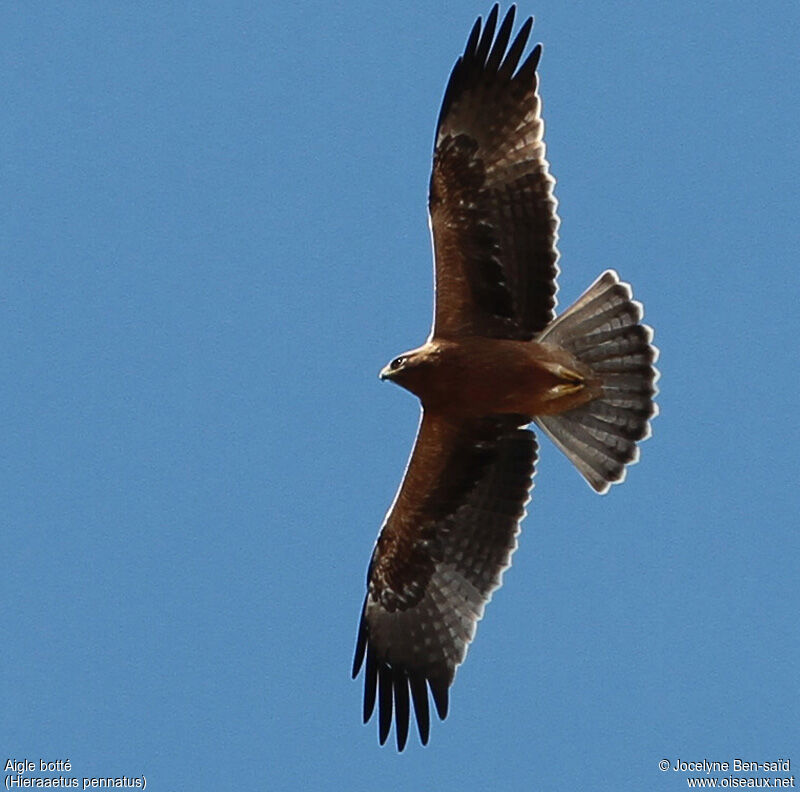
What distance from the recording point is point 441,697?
10852 mm

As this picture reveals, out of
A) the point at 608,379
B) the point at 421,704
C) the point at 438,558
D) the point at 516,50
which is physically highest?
the point at 516,50

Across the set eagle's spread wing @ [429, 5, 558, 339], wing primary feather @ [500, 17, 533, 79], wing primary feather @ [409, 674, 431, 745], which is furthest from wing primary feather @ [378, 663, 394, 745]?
wing primary feather @ [500, 17, 533, 79]

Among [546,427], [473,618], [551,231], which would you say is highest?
[551,231]

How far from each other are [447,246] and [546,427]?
1.41m

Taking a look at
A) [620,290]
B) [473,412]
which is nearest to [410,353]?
[473,412]

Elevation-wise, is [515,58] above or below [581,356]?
above

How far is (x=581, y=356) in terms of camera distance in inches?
404

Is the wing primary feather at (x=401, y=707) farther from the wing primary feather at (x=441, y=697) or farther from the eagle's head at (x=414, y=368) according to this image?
the eagle's head at (x=414, y=368)

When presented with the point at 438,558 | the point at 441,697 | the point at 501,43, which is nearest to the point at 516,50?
the point at 501,43

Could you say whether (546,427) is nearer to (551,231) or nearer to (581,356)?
(581,356)

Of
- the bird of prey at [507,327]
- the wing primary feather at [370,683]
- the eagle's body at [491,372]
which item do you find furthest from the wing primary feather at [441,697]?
the eagle's body at [491,372]

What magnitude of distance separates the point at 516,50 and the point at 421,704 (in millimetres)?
4376

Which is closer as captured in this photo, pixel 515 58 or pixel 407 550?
pixel 515 58

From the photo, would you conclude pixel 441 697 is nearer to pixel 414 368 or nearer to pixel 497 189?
pixel 414 368
